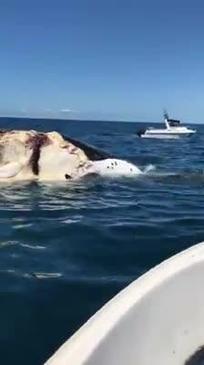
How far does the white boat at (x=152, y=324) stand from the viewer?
2.76m

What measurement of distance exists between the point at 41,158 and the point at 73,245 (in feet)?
19.9

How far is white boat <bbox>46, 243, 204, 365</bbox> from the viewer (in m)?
2.76

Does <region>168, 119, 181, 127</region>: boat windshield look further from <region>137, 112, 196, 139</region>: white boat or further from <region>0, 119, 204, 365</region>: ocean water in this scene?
<region>0, 119, 204, 365</region>: ocean water

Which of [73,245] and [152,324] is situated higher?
[152,324]

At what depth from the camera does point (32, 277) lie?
18.4 feet

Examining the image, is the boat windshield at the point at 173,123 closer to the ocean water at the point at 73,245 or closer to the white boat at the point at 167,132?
the white boat at the point at 167,132

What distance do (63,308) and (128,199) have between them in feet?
19.8

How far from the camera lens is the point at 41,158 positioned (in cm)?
1286

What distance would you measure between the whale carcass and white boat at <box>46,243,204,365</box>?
352 inches

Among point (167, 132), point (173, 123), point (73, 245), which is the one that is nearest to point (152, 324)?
point (73, 245)

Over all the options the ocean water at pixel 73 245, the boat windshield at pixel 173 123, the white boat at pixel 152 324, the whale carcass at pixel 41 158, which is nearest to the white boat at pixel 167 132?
the boat windshield at pixel 173 123

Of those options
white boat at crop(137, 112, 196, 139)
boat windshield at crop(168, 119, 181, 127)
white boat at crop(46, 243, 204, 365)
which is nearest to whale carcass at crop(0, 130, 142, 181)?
white boat at crop(46, 243, 204, 365)

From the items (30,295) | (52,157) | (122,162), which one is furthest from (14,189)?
(30,295)

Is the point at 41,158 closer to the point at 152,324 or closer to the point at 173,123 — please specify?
the point at 152,324
